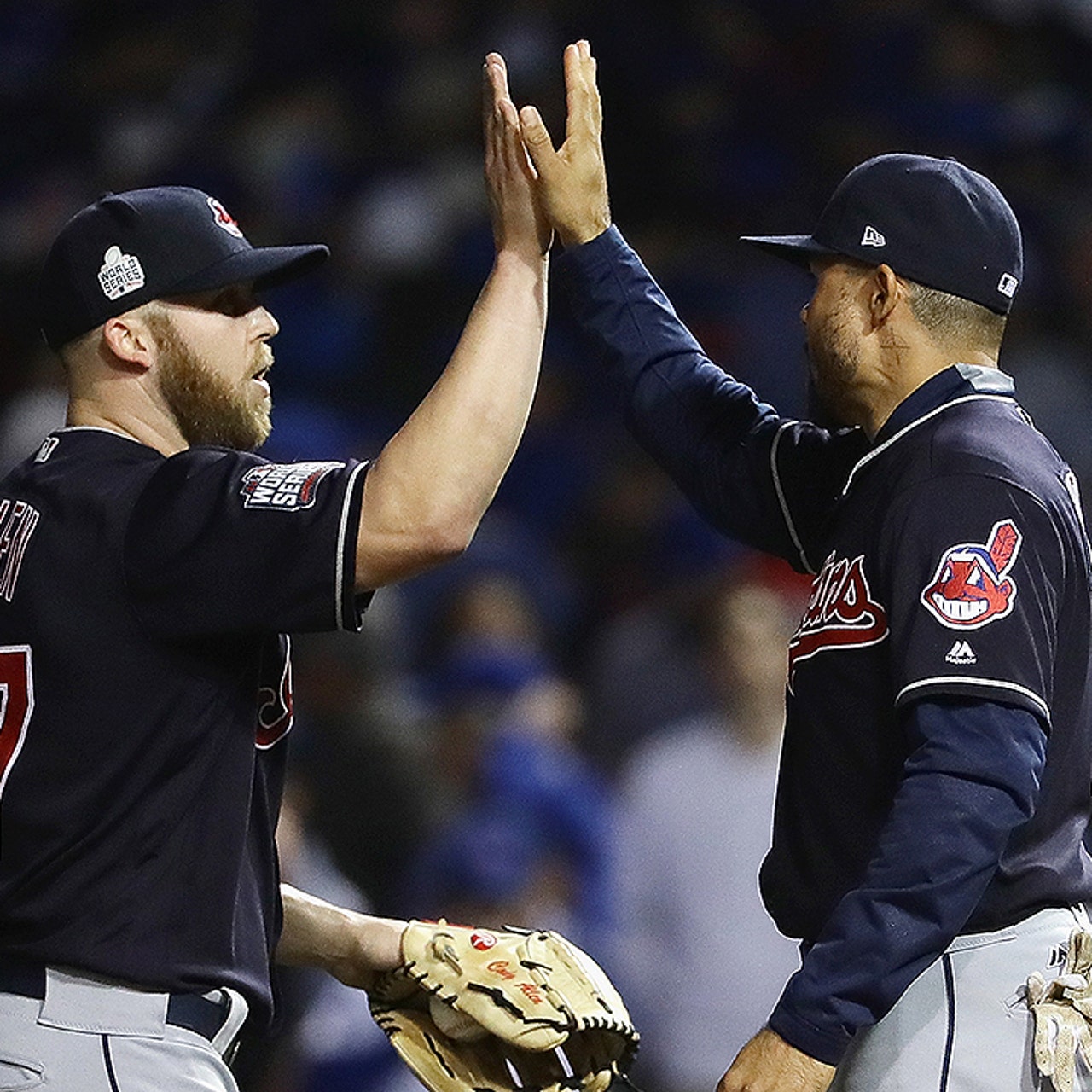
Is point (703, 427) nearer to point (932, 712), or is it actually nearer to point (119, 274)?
point (932, 712)

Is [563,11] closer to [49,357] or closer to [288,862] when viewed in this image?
[49,357]

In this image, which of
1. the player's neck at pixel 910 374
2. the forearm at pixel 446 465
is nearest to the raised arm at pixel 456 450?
the forearm at pixel 446 465

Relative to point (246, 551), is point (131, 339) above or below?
above

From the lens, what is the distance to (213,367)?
222 centimetres

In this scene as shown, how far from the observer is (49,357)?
17.8 feet

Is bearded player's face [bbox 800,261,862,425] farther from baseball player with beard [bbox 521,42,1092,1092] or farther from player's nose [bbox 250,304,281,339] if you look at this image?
player's nose [bbox 250,304,281,339]

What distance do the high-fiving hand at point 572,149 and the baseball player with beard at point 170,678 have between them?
0.81 feet

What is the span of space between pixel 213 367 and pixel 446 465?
0.43 meters

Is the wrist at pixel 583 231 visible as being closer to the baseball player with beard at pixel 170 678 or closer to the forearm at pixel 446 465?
the baseball player with beard at pixel 170 678

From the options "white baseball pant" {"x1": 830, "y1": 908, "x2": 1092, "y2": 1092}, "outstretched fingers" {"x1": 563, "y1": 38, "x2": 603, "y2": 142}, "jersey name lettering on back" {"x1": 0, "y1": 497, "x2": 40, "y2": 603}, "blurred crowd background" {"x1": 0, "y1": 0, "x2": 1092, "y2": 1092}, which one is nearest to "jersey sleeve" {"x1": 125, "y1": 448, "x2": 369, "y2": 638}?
"jersey name lettering on back" {"x1": 0, "y1": 497, "x2": 40, "y2": 603}

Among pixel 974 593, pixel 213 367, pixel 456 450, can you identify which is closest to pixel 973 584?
pixel 974 593

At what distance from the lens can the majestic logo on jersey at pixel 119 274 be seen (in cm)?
218

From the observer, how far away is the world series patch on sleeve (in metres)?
2.25

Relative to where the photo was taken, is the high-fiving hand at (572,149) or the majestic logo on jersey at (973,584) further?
the high-fiving hand at (572,149)
